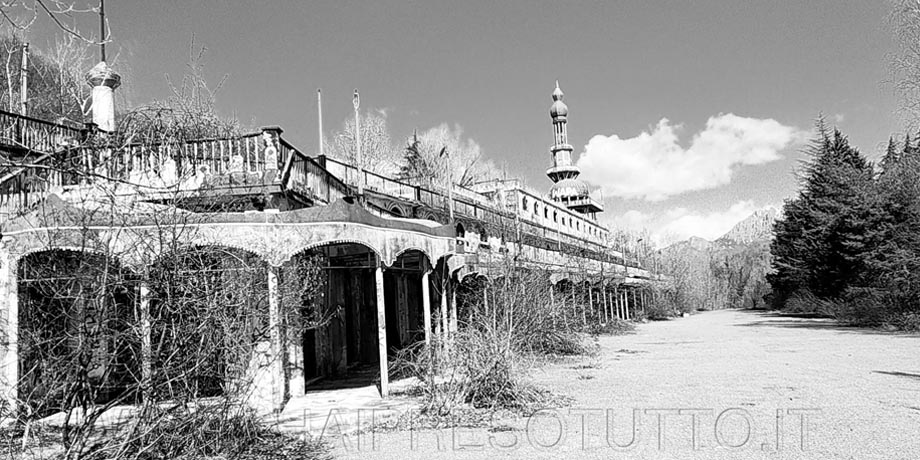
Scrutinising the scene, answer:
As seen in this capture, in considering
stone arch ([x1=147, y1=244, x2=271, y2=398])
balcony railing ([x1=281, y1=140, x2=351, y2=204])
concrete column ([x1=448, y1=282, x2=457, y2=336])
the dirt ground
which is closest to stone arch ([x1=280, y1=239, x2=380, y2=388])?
balcony railing ([x1=281, y1=140, x2=351, y2=204])

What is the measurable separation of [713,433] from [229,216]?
24.0 ft

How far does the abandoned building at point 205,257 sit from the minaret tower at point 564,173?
5040cm

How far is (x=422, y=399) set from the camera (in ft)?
38.3

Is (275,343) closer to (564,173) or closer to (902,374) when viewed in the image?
(902,374)

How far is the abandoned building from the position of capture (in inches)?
231

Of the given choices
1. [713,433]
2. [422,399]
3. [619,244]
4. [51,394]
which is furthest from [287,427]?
[619,244]

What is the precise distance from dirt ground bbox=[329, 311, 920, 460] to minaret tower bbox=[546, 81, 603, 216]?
58.6 meters

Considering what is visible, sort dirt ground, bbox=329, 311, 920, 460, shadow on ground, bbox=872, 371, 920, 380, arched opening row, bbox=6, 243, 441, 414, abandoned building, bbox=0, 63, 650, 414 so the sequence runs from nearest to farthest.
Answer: arched opening row, bbox=6, 243, 441, 414 < abandoned building, bbox=0, 63, 650, 414 < dirt ground, bbox=329, 311, 920, 460 < shadow on ground, bbox=872, 371, 920, 380

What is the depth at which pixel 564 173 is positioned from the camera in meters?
83.2

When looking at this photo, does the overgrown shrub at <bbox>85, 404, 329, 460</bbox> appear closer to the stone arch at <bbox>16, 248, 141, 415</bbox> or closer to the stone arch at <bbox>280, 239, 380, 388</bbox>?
the stone arch at <bbox>16, 248, 141, 415</bbox>

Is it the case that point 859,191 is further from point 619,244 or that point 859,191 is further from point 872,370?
point 619,244

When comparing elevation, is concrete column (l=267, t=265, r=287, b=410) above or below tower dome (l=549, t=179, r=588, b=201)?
below

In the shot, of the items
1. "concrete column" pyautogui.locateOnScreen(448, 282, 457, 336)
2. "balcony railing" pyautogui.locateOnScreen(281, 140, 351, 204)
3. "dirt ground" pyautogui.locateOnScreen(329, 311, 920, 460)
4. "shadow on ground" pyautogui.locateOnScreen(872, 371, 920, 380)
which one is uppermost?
"balcony railing" pyautogui.locateOnScreen(281, 140, 351, 204)

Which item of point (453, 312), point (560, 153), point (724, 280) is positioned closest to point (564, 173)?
point (560, 153)
